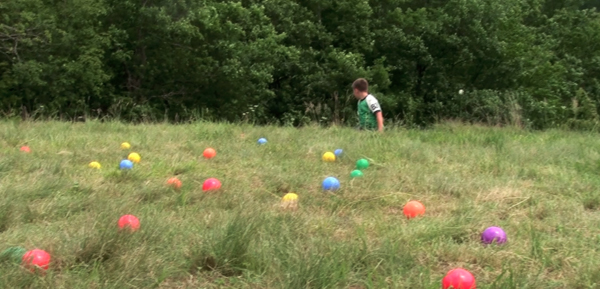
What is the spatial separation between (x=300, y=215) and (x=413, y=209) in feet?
2.49

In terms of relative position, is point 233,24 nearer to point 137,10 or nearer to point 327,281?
point 137,10

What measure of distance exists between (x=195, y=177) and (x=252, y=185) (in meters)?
0.53

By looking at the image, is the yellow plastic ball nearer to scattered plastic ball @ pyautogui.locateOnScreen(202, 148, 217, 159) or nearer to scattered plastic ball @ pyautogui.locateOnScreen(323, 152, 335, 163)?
scattered plastic ball @ pyautogui.locateOnScreen(323, 152, 335, 163)

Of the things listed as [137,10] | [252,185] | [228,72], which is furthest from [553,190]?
[137,10]

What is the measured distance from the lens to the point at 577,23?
2788cm

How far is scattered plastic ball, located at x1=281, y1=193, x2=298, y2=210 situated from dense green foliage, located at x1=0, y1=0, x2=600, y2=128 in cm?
713

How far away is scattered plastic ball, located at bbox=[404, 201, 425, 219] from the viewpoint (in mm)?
3246

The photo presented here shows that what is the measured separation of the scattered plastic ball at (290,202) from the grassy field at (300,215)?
53 mm

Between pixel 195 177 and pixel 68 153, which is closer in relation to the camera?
pixel 195 177

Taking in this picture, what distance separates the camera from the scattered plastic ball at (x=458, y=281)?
211 cm

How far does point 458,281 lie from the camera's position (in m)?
2.11

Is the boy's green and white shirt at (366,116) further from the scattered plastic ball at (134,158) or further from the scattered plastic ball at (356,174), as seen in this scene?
the scattered plastic ball at (134,158)

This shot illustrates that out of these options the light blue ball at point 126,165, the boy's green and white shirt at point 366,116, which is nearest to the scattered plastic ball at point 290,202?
the light blue ball at point 126,165

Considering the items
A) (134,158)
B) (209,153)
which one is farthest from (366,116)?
(134,158)
